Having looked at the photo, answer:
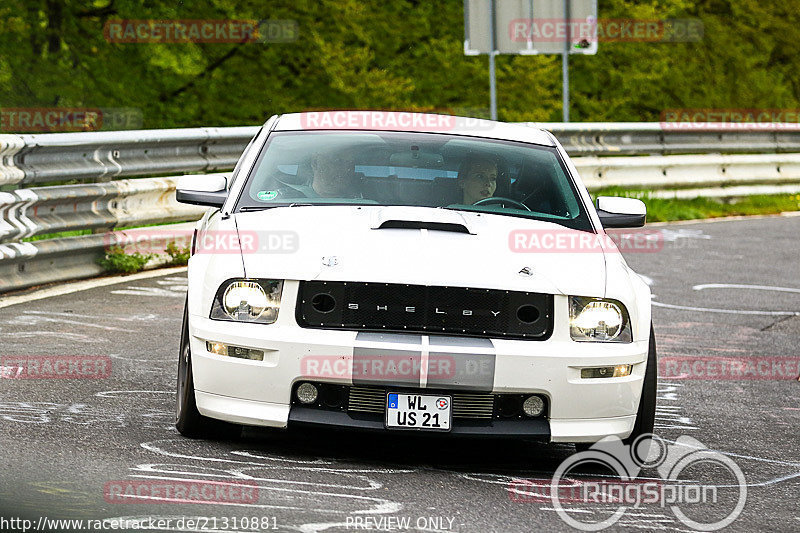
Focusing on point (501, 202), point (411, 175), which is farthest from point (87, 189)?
point (501, 202)

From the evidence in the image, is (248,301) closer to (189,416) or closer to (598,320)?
(189,416)

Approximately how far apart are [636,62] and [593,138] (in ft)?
38.0

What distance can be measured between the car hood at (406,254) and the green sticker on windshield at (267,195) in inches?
11.8

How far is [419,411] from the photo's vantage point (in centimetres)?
558

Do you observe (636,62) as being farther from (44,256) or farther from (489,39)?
(44,256)

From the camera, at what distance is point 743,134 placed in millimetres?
20719

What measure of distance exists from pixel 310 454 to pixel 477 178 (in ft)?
5.78

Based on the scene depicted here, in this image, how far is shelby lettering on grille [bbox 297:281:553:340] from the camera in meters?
5.62

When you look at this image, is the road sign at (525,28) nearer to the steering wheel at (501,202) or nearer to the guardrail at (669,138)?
the guardrail at (669,138)
